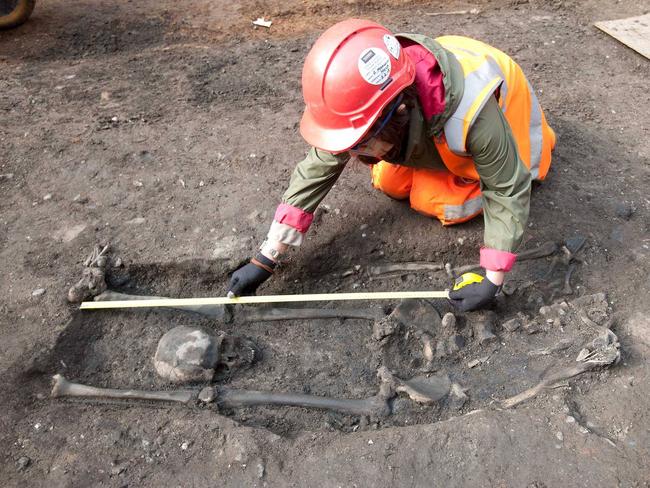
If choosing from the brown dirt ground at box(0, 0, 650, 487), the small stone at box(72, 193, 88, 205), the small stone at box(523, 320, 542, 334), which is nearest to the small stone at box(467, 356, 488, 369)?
the brown dirt ground at box(0, 0, 650, 487)

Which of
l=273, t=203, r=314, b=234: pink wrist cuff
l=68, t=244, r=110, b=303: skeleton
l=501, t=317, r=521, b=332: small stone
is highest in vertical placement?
l=273, t=203, r=314, b=234: pink wrist cuff

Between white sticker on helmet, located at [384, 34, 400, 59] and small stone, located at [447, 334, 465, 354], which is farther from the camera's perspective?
small stone, located at [447, 334, 465, 354]

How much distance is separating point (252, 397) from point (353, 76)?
1507 millimetres

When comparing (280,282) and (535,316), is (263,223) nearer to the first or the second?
(280,282)

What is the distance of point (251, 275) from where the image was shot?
9.86 feet

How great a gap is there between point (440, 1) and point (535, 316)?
14.8 feet

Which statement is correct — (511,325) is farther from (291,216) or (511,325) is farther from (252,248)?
(252,248)

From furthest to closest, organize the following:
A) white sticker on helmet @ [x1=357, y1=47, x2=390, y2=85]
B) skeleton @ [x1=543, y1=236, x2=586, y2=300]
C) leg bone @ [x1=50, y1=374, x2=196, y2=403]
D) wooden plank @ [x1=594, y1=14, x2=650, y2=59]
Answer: wooden plank @ [x1=594, y1=14, x2=650, y2=59] < skeleton @ [x1=543, y1=236, x2=586, y2=300] < leg bone @ [x1=50, y1=374, x2=196, y2=403] < white sticker on helmet @ [x1=357, y1=47, x2=390, y2=85]

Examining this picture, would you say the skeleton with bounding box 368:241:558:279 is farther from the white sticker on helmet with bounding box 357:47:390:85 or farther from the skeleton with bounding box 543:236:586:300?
the white sticker on helmet with bounding box 357:47:390:85

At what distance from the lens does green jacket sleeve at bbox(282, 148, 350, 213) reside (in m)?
2.97

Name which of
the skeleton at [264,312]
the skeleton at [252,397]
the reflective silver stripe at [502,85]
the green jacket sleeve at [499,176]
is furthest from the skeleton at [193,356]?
the reflective silver stripe at [502,85]

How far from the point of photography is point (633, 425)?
2.38m

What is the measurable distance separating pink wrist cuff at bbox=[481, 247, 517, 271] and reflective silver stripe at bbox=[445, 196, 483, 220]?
2.09 feet

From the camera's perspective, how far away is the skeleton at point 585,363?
2553mm
